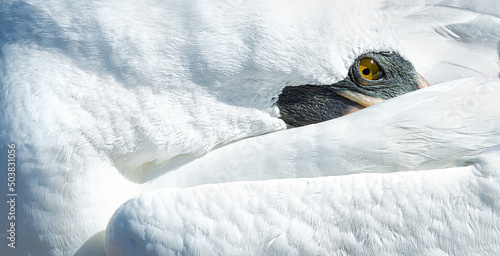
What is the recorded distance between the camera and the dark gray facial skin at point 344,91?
2.47m

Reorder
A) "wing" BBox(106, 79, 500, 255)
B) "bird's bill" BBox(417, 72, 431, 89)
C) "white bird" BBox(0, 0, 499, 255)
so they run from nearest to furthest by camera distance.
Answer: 1. "wing" BBox(106, 79, 500, 255)
2. "white bird" BBox(0, 0, 499, 255)
3. "bird's bill" BBox(417, 72, 431, 89)

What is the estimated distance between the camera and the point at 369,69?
2531 mm

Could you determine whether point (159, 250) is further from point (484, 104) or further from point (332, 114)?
point (484, 104)

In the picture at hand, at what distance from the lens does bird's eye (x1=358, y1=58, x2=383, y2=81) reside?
8.24 ft

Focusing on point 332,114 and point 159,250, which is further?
point 332,114

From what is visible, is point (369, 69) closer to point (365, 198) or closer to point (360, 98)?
point (360, 98)

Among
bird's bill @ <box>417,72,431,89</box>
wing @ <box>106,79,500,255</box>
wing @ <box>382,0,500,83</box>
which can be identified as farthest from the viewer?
wing @ <box>382,0,500,83</box>

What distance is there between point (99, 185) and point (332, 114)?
0.82 meters

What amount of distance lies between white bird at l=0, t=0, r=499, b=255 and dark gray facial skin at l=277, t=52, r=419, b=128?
5 centimetres

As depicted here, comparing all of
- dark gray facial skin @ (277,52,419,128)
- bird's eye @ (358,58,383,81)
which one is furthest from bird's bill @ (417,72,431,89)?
bird's eye @ (358,58,383,81)

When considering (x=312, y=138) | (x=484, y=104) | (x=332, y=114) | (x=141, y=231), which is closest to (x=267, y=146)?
(x=312, y=138)

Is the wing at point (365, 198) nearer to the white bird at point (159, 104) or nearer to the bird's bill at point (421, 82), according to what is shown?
the white bird at point (159, 104)

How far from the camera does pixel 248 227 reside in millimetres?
1985

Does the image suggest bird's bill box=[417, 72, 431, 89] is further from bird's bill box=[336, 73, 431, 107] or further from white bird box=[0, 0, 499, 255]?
white bird box=[0, 0, 499, 255]
